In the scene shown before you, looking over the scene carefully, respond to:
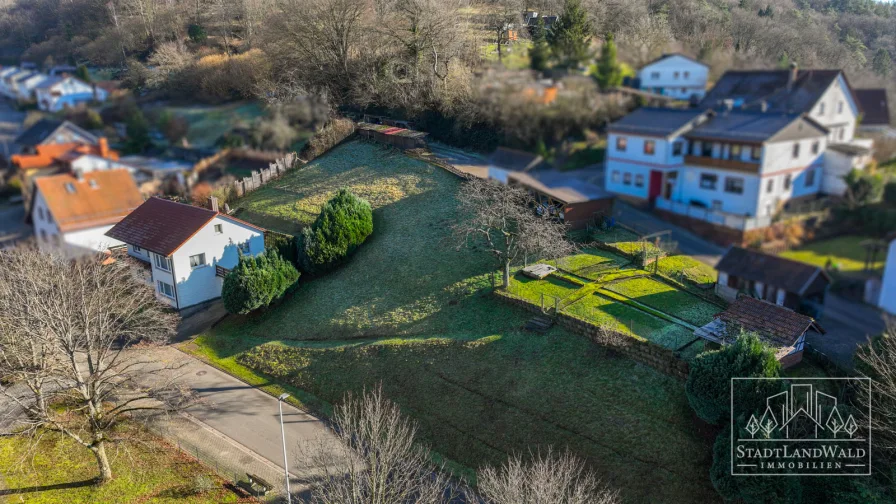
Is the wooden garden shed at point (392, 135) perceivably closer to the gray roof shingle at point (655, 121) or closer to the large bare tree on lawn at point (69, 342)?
the large bare tree on lawn at point (69, 342)

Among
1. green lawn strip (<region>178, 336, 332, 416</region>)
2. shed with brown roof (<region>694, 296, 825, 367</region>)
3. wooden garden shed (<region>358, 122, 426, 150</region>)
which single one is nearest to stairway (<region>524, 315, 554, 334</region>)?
shed with brown roof (<region>694, 296, 825, 367</region>)

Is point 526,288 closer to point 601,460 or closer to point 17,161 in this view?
point 601,460

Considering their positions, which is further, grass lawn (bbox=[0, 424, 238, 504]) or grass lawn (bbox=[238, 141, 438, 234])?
grass lawn (bbox=[238, 141, 438, 234])

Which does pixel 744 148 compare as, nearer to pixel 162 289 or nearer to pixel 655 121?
pixel 655 121

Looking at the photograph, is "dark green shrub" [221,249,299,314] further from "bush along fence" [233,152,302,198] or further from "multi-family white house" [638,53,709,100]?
"multi-family white house" [638,53,709,100]

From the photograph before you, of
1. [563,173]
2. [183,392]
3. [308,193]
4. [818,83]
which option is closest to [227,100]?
[563,173]

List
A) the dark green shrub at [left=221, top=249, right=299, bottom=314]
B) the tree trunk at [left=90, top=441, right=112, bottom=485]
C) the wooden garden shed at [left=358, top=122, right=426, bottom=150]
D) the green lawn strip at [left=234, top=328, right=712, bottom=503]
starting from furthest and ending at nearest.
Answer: the wooden garden shed at [left=358, top=122, right=426, bottom=150] < the dark green shrub at [left=221, top=249, right=299, bottom=314] < the tree trunk at [left=90, top=441, right=112, bottom=485] < the green lawn strip at [left=234, top=328, right=712, bottom=503]

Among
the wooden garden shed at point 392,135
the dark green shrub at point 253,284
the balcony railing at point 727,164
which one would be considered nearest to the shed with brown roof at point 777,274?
the balcony railing at point 727,164

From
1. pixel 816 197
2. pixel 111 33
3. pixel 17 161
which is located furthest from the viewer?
pixel 111 33
